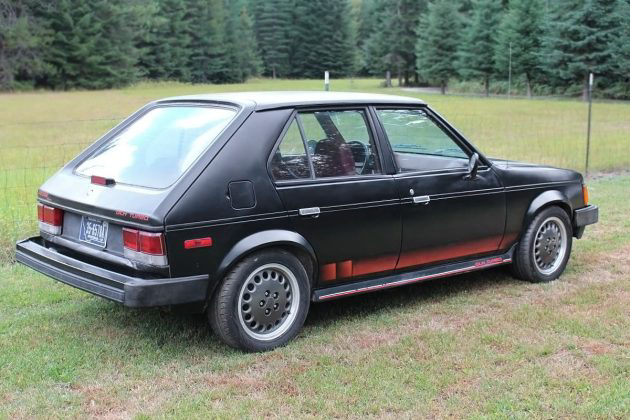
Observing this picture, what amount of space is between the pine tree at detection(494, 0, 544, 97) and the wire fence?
17042mm

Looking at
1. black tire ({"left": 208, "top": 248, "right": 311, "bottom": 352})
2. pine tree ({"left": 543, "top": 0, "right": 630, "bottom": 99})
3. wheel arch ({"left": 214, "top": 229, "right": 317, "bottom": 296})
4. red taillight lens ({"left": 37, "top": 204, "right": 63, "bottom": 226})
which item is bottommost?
black tire ({"left": 208, "top": 248, "right": 311, "bottom": 352})

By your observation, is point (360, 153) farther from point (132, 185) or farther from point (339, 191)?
point (132, 185)

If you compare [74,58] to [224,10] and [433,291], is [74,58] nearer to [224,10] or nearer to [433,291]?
[224,10]

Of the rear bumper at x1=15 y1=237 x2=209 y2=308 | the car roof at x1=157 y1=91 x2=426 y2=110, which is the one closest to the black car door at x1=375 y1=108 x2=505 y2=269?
the car roof at x1=157 y1=91 x2=426 y2=110

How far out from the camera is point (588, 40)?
3931cm

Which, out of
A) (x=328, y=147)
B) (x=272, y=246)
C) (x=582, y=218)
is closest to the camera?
(x=272, y=246)

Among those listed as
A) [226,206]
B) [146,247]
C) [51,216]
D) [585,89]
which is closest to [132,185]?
[146,247]

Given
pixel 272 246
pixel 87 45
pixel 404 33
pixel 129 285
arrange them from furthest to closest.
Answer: pixel 404 33 → pixel 87 45 → pixel 272 246 → pixel 129 285

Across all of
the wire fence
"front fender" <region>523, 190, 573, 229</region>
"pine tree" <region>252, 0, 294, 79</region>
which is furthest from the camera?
"pine tree" <region>252, 0, 294, 79</region>

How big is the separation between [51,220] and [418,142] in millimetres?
2838

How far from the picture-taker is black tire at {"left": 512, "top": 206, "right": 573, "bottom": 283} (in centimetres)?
597

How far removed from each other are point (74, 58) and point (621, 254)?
6058 centimetres

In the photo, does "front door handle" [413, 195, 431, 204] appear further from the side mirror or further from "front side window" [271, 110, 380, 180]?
the side mirror

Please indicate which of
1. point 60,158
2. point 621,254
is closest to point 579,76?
point 60,158
